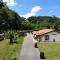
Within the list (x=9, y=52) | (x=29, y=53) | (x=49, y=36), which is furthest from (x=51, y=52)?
(x=49, y=36)

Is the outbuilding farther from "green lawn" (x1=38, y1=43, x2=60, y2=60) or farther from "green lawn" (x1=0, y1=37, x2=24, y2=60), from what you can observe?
"green lawn" (x1=38, y1=43, x2=60, y2=60)

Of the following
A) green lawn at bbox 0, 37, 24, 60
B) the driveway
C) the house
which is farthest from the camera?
the house

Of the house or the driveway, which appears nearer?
the driveway

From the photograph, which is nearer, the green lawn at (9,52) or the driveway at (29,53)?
the driveway at (29,53)

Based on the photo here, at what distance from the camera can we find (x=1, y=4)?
21.5 metres

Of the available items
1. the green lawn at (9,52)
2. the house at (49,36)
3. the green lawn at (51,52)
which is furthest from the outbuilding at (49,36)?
the green lawn at (51,52)

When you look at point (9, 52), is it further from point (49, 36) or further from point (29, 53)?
point (49, 36)

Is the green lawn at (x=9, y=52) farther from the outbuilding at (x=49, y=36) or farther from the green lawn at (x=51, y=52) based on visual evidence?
the outbuilding at (x=49, y=36)

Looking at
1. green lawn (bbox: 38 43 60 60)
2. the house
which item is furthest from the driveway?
the house

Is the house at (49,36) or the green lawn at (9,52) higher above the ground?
the house at (49,36)

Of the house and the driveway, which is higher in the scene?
the house

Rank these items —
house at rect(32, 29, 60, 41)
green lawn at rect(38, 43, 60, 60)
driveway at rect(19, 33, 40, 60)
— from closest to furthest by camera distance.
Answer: driveway at rect(19, 33, 40, 60) → green lawn at rect(38, 43, 60, 60) → house at rect(32, 29, 60, 41)

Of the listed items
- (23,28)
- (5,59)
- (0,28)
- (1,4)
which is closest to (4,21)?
(0,28)

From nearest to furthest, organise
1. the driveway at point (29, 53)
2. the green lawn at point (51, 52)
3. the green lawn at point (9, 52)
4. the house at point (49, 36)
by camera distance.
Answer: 1. the driveway at point (29, 53)
2. the green lawn at point (51, 52)
3. the green lawn at point (9, 52)
4. the house at point (49, 36)
